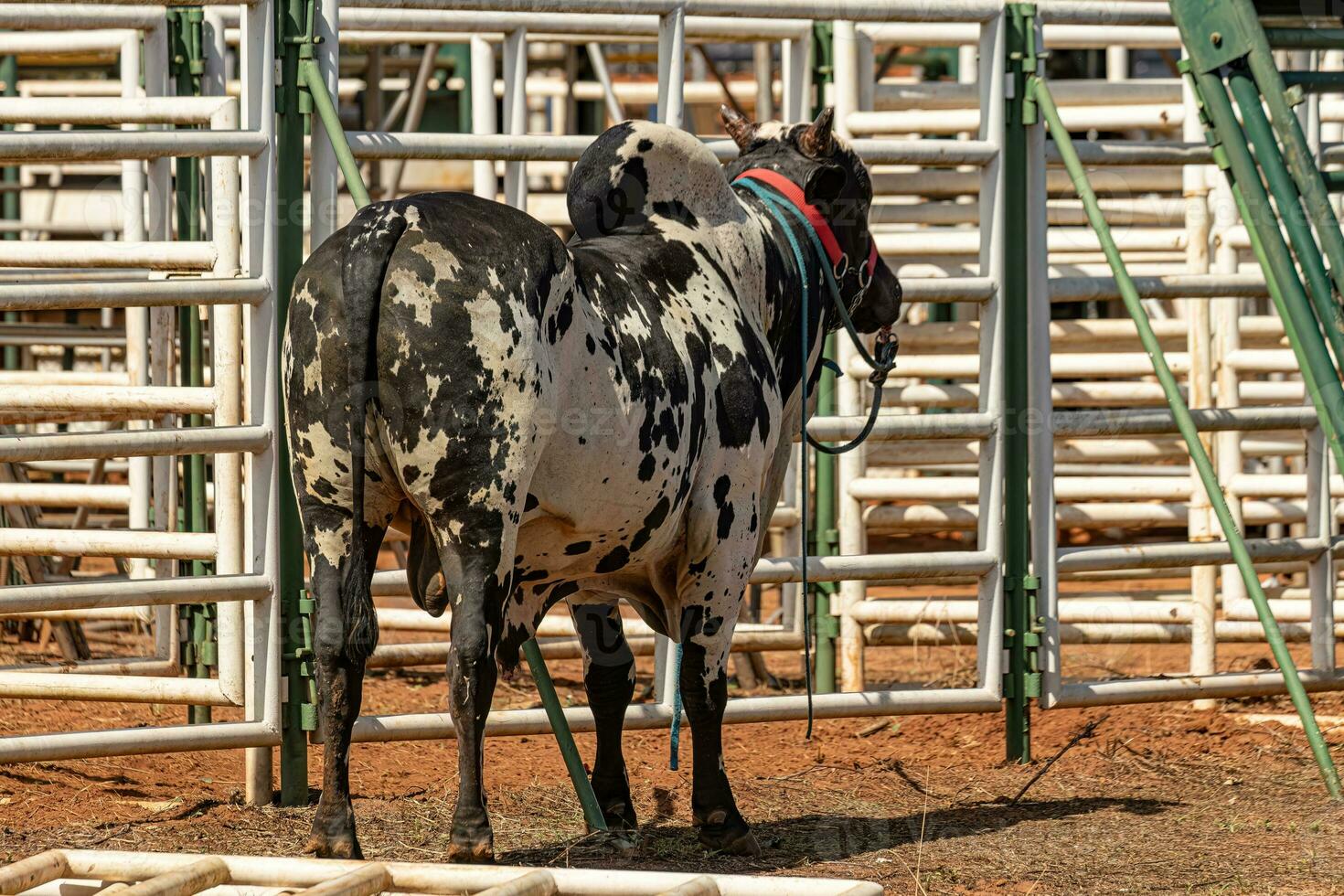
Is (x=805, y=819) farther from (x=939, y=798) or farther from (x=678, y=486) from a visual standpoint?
(x=678, y=486)

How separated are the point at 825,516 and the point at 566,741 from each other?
2.57 m

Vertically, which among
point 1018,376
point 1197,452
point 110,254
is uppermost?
point 110,254

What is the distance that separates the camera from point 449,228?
4.03m

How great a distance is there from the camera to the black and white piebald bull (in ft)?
12.9

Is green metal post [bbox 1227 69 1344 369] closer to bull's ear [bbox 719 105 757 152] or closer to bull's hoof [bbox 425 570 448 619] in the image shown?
bull's ear [bbox 719 105 757 152]

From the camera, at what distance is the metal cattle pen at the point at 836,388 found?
519cm

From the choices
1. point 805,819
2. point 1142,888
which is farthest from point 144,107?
point 1142,888

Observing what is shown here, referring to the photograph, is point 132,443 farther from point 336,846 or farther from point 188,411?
point 336,846

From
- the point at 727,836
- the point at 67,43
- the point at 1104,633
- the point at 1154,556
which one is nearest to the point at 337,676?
the point at 727,836

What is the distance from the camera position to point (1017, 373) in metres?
6.17

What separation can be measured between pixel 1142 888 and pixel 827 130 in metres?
2.25

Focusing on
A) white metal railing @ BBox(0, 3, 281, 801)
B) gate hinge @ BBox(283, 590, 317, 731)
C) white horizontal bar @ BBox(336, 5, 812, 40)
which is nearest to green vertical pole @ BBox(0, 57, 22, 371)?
white horizontal bar @ BBox(336, 5, 812, 40)

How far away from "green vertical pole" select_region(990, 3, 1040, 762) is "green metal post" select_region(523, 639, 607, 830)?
1897 millimetres

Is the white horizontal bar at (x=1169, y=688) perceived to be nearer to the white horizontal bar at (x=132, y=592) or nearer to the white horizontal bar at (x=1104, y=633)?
the white horizontal bar at (x=1104, y=633)
